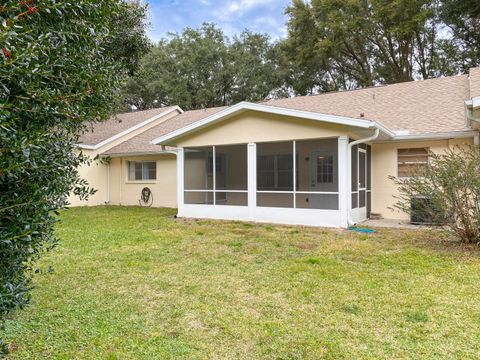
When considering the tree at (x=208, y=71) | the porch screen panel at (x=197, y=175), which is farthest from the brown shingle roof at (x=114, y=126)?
the tree at (x=208, y=71)

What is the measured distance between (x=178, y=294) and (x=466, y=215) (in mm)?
5384

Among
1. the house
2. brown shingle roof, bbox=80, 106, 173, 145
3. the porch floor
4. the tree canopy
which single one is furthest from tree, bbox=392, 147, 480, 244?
the tree canopy

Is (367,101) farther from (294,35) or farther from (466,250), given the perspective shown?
(294,35)

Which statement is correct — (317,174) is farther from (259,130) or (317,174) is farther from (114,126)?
(114,126)

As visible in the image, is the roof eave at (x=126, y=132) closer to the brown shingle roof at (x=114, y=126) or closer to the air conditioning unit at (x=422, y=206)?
the brown shingle roof at (x=114, y=126)

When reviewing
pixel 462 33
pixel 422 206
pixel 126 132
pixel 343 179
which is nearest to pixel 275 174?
pixel 343 179

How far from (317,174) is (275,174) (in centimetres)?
118

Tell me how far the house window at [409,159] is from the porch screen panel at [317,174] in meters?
2.36

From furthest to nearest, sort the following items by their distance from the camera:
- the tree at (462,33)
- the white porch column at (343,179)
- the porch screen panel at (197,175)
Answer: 1. the tree at (462,33)
2. the porch screen panel at (197,175)
3. the white porch column at (343,179)

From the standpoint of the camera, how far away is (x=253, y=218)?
1008 centimetres

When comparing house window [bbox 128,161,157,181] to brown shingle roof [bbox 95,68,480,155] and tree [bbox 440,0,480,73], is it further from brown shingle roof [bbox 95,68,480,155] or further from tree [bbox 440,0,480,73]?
tree [bbox 440,0,480,73]

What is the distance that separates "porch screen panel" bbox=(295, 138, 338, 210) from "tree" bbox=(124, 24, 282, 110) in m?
18.4

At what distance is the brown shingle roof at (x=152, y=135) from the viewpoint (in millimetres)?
14784

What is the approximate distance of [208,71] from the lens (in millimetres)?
27688
